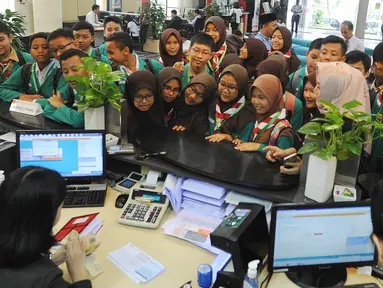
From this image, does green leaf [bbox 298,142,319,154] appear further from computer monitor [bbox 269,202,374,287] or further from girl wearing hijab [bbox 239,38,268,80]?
girl wearing hijab [bbox 239,38,268,80]

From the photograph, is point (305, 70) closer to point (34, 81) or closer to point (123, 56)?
point (123, 56)

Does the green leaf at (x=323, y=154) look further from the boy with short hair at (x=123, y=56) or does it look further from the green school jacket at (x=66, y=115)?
the boy with short hair at (x=123, y=56)

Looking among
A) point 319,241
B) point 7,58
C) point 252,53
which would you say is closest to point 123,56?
point 7,58

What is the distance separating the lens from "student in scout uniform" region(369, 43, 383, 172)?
229 centimetres

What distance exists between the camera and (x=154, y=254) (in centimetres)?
183

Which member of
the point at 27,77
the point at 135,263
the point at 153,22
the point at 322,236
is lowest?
the point at 135,263

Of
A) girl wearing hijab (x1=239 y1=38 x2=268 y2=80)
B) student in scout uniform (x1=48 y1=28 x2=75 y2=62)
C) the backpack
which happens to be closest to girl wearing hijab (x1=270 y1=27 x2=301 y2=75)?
girl wearing hijab (x1=239 y1=38 x2=268 y2=80)

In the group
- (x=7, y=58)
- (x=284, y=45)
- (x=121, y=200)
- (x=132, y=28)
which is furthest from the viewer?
(x=132, y=28)

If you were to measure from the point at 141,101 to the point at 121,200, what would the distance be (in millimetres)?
791

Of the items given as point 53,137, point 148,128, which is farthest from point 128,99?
point 53,137

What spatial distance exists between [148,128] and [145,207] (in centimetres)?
74

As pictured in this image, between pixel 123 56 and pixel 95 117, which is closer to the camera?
pixel 95 117

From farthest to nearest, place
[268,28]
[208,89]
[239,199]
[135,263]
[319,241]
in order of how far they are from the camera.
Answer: [268,28] < [208,89] < [239,199] < [135,263] < [319,241]

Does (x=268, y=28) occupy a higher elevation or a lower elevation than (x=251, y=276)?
higher
